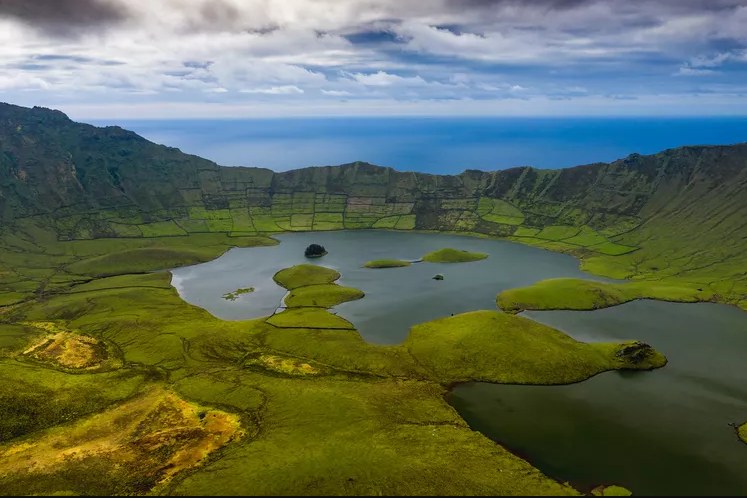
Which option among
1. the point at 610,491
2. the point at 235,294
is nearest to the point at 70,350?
the point at 235,294

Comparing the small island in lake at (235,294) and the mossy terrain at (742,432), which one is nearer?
the mossy terrain at (742,432)

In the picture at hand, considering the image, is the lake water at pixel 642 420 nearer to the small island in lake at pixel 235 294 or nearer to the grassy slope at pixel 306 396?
the grassy slope at pixel 306 396

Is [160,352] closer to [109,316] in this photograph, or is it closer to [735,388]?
[109,316]

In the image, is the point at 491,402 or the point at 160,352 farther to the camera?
the point at 160,352

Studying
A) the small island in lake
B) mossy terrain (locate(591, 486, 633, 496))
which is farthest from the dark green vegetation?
the small island in lake

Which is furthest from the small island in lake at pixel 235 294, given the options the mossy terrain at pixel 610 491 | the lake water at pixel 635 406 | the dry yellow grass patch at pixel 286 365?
the mossy terrain at pixel 610 491

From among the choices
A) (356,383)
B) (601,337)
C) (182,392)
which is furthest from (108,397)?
(601,337)
